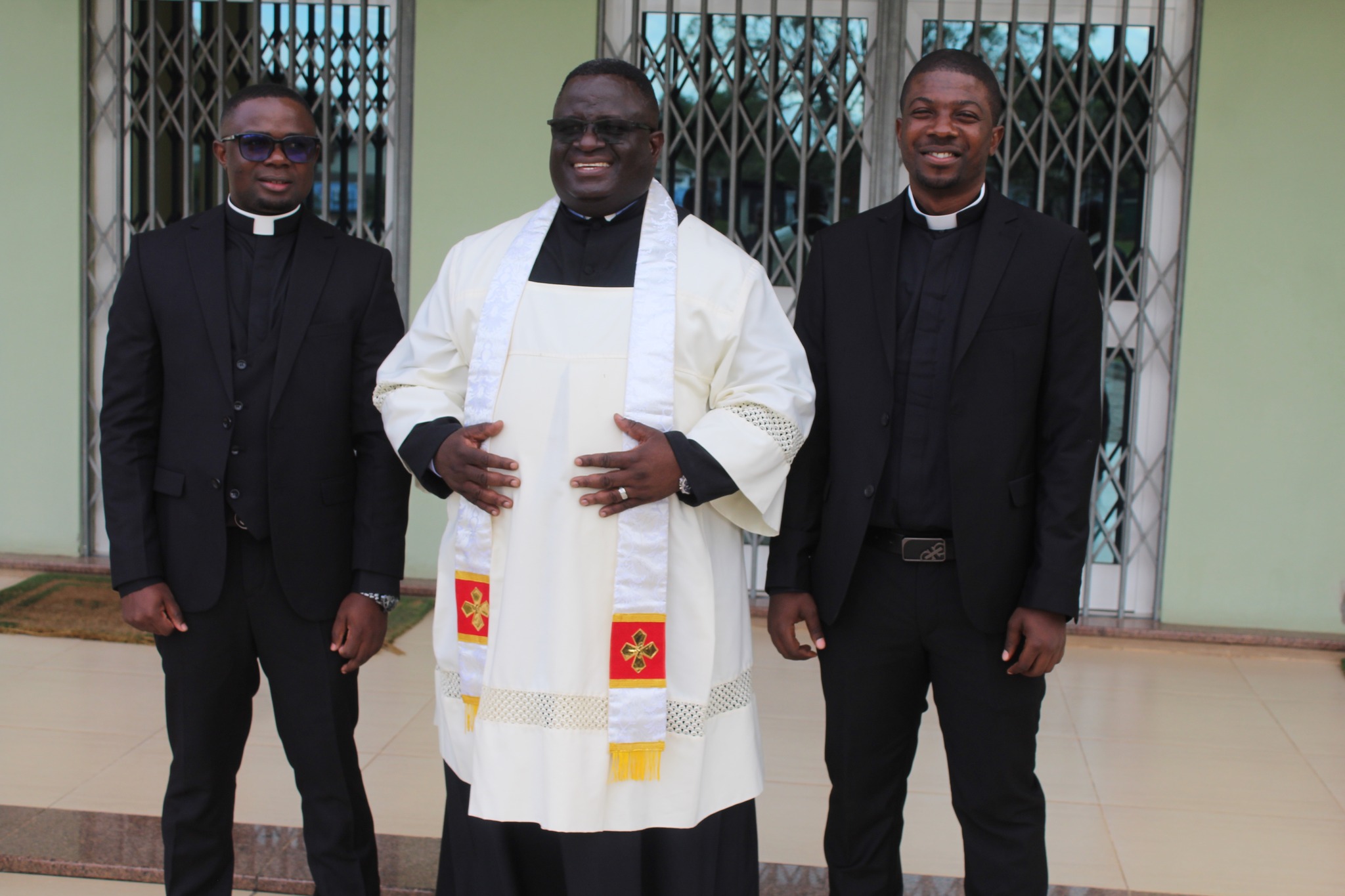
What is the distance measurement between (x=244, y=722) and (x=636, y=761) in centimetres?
86

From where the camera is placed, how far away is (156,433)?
7.75 feet

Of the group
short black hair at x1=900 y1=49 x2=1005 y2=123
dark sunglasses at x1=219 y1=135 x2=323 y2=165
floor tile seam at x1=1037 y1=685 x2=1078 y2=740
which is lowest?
floor tile seam at x1=1037 y1=685 x2=1078 y2=740

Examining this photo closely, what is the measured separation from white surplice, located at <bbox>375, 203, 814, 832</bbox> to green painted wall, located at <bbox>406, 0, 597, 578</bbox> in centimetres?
290

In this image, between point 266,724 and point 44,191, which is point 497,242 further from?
point 44,191

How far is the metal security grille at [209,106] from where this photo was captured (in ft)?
16.5

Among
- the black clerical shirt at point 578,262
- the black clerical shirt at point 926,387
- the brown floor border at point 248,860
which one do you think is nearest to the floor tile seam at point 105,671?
the brown floor border at point 248,860

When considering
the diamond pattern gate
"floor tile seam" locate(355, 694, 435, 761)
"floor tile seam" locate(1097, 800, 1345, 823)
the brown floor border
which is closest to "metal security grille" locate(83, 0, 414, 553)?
the diamond pattern gate

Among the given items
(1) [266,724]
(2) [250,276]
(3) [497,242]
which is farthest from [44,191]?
(3) [497,242]

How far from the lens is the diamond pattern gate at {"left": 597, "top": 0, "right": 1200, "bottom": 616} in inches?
188

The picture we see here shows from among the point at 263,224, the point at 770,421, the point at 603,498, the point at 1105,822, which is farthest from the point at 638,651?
the point at 1105,822

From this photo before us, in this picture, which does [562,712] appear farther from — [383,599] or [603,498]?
[383,599]

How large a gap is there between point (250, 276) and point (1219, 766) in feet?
9.90

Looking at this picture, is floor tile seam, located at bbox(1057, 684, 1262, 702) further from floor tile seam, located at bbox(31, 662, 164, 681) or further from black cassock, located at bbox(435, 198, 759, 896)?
floor tile seam, located at bbox(31, 662, 164, 681)

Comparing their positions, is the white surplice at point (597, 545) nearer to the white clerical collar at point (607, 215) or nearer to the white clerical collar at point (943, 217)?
the white clerical collar at point (607, 215)
